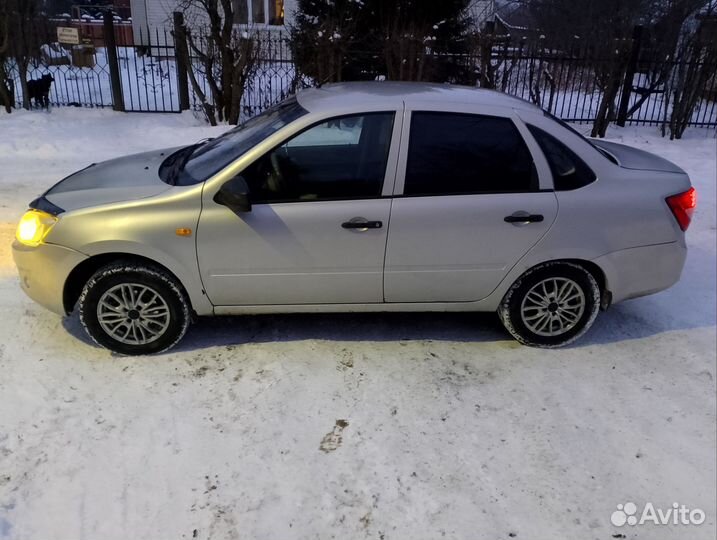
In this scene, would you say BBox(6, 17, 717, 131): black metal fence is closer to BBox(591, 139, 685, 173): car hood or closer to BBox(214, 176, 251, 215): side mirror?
BBox(591, 139, 685, 173): car hood

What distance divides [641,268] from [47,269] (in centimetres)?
381

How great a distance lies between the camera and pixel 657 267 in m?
4.06

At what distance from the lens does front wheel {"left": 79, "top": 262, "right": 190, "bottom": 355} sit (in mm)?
3660

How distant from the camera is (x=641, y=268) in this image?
4035 millimetres

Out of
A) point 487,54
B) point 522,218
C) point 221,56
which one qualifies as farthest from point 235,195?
point 487,54

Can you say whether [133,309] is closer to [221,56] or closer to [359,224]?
[359,224]

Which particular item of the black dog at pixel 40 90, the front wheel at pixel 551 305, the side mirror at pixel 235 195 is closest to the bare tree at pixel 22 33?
the black dog at pixel 40 90

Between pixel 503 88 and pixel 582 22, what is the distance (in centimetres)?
1018

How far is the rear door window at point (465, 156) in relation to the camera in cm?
371

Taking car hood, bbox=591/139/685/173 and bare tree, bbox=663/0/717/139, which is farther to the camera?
bare tree, bbox=663/0/717/139

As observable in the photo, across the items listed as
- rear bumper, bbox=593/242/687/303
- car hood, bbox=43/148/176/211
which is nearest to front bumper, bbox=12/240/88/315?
car hood, bbox=43/148/176/211

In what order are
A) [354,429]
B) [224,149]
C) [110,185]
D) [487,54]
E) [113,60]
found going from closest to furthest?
[354,429] < [110,185] < [224,149] < [113,60] < [487,54]

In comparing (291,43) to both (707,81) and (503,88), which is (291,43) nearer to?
(503,88)

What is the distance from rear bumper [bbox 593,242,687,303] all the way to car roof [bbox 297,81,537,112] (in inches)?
46.0
